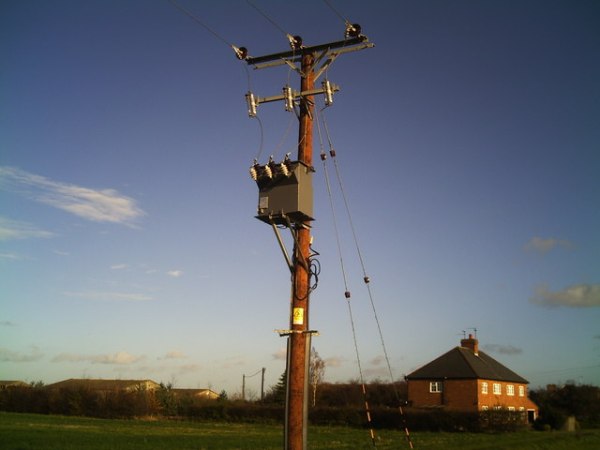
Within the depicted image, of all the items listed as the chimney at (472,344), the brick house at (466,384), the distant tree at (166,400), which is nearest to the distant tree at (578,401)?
the brick house at (466,384)

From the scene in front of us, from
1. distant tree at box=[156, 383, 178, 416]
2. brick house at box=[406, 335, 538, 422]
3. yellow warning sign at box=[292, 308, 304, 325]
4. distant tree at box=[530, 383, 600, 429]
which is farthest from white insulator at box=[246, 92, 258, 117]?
distant tree at box=[156, 383, 178, 416]

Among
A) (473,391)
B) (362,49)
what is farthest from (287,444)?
(473,391)

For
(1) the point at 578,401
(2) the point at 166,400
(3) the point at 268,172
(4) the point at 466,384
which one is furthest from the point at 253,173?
(2) the point at 166,400

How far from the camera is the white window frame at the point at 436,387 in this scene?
189 ft

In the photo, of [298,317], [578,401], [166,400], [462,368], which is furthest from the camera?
[166,400]

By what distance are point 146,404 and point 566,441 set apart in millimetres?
57175

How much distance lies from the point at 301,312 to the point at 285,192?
102 inches

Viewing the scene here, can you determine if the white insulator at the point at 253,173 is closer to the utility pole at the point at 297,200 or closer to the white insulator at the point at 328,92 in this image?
the utility pole at the point at 297,200

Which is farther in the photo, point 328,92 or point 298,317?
point 328,92

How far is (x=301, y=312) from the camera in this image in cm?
1155

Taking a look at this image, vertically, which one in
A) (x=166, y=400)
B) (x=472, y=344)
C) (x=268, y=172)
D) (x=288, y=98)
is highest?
(x=288, y=98)

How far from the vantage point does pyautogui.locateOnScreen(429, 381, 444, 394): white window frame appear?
189 ft

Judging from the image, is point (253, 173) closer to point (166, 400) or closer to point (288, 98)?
point (288, 98)

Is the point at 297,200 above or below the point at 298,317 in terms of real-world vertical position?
above
